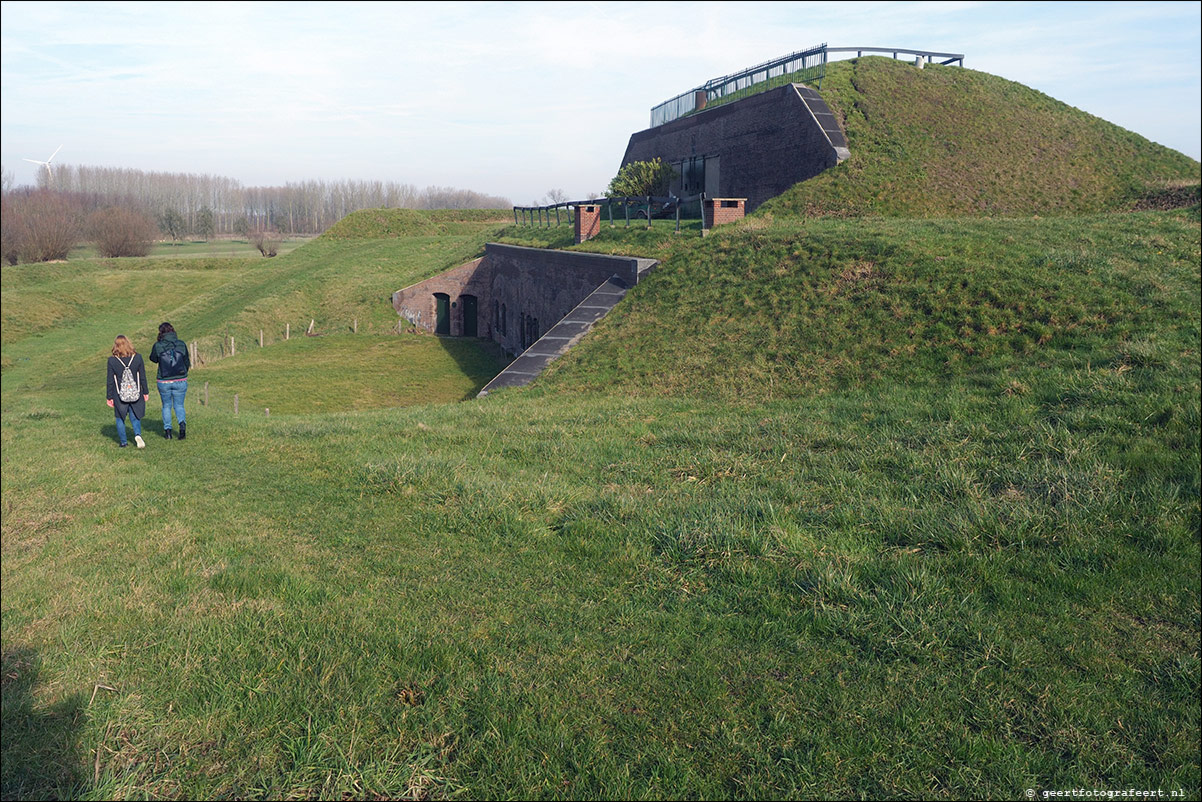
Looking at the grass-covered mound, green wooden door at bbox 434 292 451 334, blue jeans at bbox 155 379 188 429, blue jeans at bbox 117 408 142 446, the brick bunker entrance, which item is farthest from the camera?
green wooden door at bbox 434 292 451 334

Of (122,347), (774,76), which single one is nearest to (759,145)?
(774,76)

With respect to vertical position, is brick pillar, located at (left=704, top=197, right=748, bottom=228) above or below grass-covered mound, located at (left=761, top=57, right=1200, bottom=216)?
below

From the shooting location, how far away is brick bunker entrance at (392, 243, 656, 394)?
68.8ft

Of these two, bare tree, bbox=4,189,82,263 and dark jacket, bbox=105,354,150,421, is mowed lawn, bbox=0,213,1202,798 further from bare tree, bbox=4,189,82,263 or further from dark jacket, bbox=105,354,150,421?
bare tree, bbox=4,189,82,263

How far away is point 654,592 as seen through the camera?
580 cm

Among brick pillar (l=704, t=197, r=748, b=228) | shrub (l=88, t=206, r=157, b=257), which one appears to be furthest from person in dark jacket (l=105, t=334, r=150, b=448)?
brick pillar (l=704, t=197, r=748, b=228)

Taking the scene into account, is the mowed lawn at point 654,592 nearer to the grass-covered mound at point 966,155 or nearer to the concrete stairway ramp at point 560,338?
the concrete stairway ramp at point 560,338

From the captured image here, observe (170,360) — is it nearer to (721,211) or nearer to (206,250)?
(721,211)

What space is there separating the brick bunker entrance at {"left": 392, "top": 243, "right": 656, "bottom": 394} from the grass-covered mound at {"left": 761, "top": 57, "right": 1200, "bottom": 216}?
8618 mm

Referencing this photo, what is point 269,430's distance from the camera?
12594mm

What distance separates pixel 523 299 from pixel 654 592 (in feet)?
92.0

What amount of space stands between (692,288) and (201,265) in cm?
5059

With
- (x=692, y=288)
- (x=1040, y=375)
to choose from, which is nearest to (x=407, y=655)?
(x=1040, y=375)

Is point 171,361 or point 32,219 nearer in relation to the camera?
point 32,219
